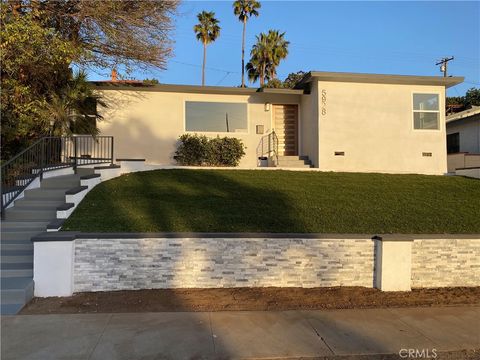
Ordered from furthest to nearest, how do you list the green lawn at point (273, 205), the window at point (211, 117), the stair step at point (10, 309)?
the window at point (211, 117), the green lawn at point (273, 205), the stair step at point (10, 309)

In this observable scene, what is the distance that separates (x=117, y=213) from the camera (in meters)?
7.73

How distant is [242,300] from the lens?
6129 mm

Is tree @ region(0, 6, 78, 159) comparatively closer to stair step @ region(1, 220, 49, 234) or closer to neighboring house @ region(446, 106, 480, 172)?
stair step @ region(1, 220, 49, 234)

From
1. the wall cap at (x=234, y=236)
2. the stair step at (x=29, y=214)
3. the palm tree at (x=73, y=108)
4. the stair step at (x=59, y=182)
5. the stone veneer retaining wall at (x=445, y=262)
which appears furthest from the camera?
the palm tree at (x=73, y=108)

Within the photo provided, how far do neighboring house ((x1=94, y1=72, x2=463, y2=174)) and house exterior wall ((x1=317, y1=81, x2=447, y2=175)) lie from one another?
0.12 ft

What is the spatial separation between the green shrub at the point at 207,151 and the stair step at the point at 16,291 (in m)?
9.57

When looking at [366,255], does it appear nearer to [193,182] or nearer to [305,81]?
[193,182]

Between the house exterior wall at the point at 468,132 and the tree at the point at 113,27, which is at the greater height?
the tree at the point at 113,27

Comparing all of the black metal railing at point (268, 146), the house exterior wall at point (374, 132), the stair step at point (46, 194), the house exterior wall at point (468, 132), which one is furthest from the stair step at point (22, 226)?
the house exterior wall at point (468, 132)

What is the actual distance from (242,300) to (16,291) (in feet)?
10.2

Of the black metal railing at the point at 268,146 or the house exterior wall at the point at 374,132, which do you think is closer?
the house exterior wall at the point at 374,132

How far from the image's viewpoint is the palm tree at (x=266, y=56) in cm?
3712

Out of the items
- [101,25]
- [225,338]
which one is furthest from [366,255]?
[101,25]

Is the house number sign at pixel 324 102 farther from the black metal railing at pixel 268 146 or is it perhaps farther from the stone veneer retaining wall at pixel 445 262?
the stone veneer retaining wall at pixel 445 262
